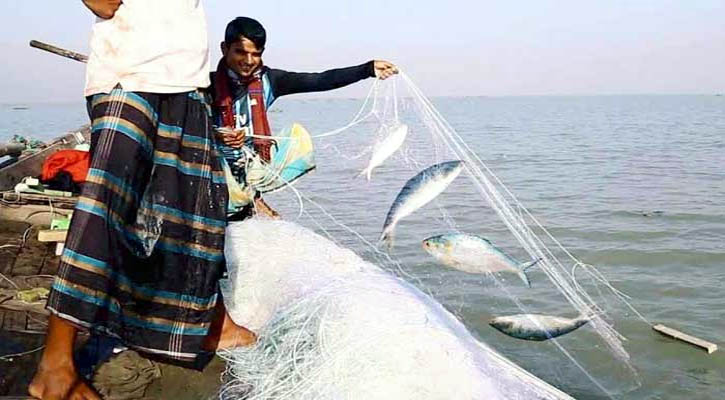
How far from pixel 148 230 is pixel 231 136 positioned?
1.07 meters

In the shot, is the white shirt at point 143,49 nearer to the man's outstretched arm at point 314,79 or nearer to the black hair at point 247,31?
the black hair at point 247,31

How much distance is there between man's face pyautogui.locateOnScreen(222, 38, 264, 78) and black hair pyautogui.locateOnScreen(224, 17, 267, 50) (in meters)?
0.02

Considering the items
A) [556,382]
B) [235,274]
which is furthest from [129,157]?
[556,382]

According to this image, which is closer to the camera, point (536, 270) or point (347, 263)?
point (347, 263)

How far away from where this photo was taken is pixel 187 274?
2846 mm

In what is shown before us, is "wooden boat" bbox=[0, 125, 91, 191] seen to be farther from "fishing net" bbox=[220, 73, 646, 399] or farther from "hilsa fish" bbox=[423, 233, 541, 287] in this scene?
"hilsa fish" bbox=[423, 233, 541, 287]

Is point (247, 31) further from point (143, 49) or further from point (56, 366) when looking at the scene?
point (56, 366)

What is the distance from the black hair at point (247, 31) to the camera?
12.3 ft

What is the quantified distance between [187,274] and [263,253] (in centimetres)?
90

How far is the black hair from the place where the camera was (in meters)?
3.74

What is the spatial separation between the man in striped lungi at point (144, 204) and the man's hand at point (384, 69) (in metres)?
1.31

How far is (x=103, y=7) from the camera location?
2.62m

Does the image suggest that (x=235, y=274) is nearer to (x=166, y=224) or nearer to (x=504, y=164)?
(x=166, y=224)

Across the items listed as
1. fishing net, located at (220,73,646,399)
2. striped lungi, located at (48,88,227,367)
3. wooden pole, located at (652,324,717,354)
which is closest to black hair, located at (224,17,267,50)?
fishing net, located at (220,73,646,399)
